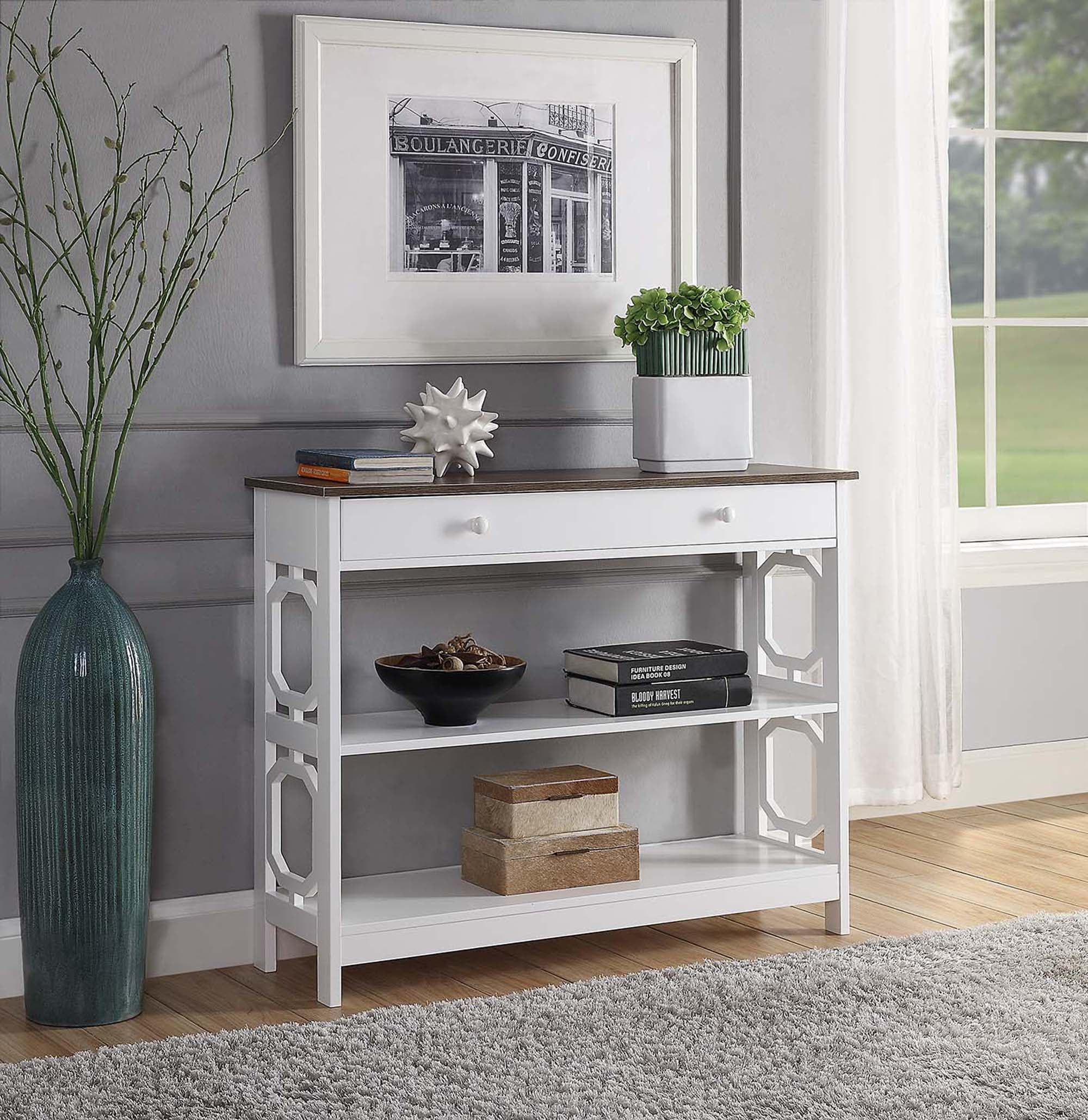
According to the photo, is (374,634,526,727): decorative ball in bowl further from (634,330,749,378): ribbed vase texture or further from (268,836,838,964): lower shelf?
(634,330,749,378): ribbed vase texture

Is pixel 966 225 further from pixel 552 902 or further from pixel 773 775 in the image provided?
pixel 552 902

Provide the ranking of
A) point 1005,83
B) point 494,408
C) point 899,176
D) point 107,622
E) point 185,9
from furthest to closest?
point 1005,83
point 899,176
point 494,408
point 185,9
point 107,622

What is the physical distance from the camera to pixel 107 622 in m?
2.67

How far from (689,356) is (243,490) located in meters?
0.87

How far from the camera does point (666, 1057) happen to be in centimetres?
245

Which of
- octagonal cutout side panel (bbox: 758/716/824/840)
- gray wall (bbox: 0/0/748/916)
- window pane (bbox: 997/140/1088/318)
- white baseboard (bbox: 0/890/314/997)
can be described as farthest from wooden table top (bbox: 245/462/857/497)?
window pane (bbox: 997/140/1088/318)

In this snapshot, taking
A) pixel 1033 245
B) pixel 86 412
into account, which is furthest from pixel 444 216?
pixel 1033 245

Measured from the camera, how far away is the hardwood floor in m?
2.72

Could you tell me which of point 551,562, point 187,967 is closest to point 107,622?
point 187,967

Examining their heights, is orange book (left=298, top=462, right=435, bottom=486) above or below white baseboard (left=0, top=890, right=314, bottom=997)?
above

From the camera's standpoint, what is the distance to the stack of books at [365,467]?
2719 mm

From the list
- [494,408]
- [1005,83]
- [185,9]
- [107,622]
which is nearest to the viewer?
[107,622]

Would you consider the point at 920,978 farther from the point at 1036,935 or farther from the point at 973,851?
the point at 973,851

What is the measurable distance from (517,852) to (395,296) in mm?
1056
